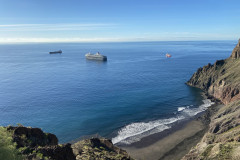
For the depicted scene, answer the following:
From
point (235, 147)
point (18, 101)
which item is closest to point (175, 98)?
point (235, 147)

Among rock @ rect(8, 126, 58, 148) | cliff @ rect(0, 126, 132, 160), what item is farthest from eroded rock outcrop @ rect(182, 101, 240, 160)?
rock @ rect(8, 126, 58, 148)

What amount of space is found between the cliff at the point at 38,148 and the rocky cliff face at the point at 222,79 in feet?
184

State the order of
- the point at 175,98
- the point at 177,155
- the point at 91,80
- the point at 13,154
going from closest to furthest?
the point at 13,154 < the point at 177,155 < the point at 175,98 < the point at 91,80

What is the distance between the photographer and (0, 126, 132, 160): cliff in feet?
55.0

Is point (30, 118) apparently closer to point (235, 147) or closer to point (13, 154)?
point (13, 154)

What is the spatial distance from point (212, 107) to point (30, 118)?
65432 mm

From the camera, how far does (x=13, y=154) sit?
16.4 metres

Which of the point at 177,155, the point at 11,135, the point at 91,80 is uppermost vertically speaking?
the point at 11,135

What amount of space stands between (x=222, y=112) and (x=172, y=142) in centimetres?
2059

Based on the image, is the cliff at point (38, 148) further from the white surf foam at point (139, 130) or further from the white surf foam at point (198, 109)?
the white surf foam at point (198, 109)

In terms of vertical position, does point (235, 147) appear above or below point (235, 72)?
below

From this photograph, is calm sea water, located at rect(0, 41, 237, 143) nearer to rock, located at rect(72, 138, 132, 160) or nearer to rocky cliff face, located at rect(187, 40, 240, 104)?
rocky cliff face, located at rect(187, 40, 240, 104)

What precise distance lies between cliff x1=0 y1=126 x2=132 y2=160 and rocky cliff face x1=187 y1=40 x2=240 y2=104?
184ft

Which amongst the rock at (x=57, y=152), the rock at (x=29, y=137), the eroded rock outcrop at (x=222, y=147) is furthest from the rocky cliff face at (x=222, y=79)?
the rock at (x=29, y=137)
